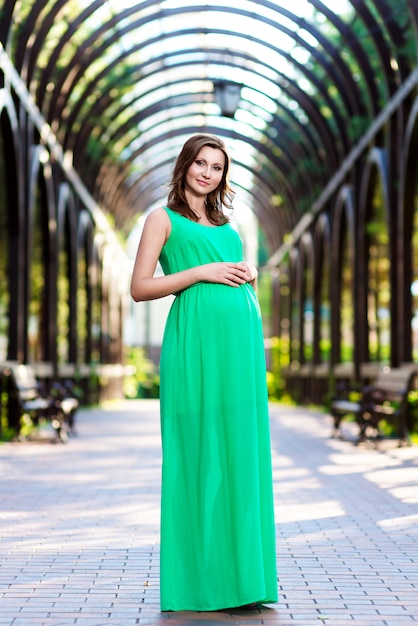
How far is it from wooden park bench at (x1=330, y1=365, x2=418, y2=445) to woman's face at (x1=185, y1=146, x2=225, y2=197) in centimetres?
807

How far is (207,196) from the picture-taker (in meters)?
4.06

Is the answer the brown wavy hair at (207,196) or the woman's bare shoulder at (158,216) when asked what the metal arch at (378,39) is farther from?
the woman's bare shoulder at (158,216)

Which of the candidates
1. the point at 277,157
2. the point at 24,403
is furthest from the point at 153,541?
Result: the point at 277,157

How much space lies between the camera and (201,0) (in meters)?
17.0

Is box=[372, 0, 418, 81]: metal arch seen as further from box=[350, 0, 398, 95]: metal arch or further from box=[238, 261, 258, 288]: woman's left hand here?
box=[238, 261, 258, 288]: woman's left hand

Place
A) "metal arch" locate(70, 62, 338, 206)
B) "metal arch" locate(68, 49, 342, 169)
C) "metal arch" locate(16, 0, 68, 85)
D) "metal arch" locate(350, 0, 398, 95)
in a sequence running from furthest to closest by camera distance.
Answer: "metal arch" locate(70, 62, 338, 206) < "metal arch" locate(68, 49, 342, 169) < "metal arch" locate(350, 0, 398, 95) < "metal arch" locate(16, 0, 68, 85)

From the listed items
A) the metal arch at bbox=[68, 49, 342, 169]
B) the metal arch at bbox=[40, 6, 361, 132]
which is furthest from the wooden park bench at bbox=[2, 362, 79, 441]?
the metal arch at bbox=[68, 49, 342, 169]

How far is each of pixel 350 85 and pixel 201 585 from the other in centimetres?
1435

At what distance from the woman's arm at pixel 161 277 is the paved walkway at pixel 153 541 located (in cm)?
121

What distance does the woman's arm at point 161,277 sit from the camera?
152 inches

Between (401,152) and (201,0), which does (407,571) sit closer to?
(401,152)

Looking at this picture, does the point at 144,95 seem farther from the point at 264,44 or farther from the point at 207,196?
the point at 207,196

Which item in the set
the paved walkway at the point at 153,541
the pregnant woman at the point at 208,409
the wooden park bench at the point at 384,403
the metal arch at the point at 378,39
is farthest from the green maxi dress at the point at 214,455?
the metal arch at the point at 378,39

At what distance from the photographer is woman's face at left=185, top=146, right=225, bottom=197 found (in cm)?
394
